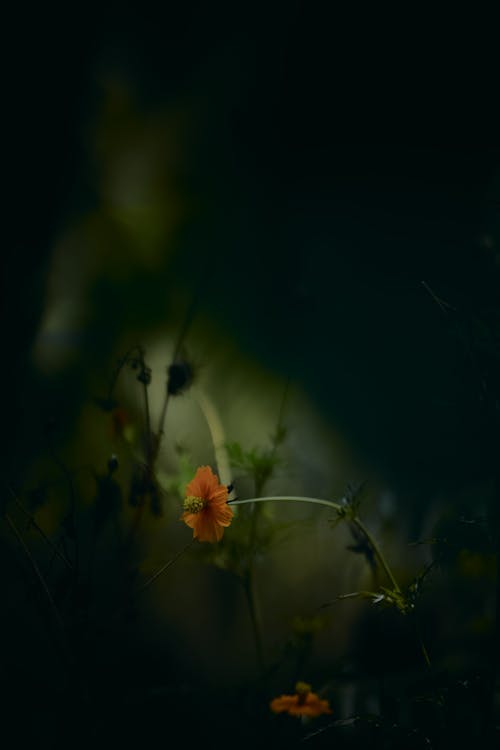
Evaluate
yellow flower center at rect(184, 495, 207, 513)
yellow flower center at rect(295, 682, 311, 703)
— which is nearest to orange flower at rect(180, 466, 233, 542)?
yellow flower center at rect(184, 495, 207, 513)

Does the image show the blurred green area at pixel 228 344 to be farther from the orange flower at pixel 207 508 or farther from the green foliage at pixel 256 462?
the orange flower at pixel 207 508

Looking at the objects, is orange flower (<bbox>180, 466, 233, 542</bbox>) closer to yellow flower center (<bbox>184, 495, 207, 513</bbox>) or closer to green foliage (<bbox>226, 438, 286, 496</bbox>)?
yellow flower center (<bbox>184, 495, 207, 513</bbox>)

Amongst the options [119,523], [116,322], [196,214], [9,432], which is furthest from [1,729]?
[196,214]

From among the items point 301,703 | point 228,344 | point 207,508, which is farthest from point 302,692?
point 228,344

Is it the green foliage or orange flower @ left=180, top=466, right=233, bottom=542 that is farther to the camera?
the green foliage

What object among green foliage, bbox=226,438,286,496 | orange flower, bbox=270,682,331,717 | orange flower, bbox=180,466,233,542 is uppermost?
green foliage, bbox=226,438,286,496

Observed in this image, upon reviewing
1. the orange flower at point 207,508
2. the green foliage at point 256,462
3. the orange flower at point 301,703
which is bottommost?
the orange flower at point 301,703

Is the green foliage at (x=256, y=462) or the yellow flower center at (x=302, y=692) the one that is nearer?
the yellow flower center at (x=302, y=692)

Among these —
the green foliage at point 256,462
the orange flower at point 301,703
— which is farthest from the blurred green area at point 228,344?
the orange flower at point 301,703
